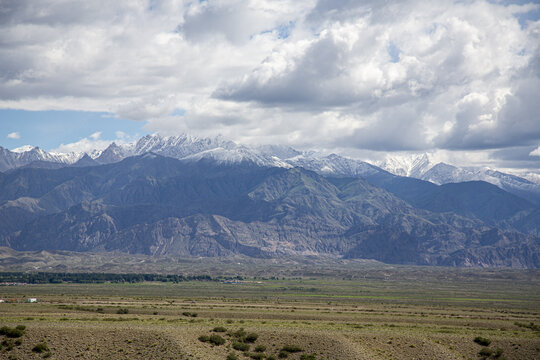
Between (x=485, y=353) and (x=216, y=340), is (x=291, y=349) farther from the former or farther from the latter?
(x=485, y=353)

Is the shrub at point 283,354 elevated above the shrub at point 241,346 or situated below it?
below

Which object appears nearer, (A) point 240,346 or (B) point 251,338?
(A) point 240,346

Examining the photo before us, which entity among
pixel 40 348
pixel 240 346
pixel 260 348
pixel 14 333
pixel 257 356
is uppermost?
pixel 14 333

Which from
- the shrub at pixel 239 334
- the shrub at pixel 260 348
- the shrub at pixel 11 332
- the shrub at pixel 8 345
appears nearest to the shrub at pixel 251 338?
the shrub at pixel 239 334

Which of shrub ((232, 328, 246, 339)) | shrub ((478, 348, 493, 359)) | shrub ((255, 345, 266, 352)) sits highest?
shrub ((232, 328, 246, 339))

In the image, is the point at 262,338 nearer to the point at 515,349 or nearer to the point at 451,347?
the point at 451,347

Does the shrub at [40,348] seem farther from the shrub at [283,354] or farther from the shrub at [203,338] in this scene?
the shrub at [283,354]

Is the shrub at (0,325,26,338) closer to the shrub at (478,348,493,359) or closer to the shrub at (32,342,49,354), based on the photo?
the shrub at (32,342,49,354)

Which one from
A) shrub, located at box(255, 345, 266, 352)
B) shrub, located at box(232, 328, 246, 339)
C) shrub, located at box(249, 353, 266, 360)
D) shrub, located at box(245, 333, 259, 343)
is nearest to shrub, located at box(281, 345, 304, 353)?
shrub, located at box(255, 345, 266, 352)

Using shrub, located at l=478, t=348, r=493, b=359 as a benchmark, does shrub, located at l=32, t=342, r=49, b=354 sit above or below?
above

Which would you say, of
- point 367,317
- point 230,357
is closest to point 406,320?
point 367,317

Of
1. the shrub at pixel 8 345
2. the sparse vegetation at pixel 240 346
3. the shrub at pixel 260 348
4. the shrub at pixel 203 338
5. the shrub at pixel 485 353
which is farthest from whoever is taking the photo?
the shrub at pixel 485 353

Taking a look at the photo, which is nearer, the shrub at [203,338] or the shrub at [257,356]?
the shrub at [257,356]

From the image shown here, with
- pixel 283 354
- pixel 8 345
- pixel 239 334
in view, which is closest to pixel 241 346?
pixel 239 334
